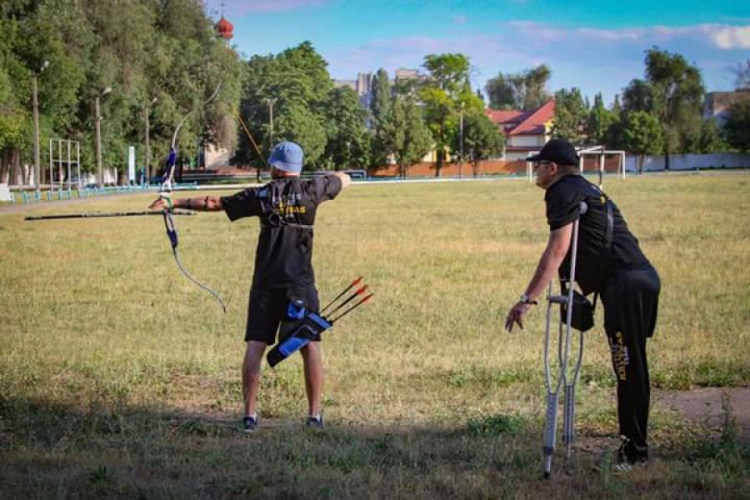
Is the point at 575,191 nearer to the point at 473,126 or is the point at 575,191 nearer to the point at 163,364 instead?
the point at 163,364

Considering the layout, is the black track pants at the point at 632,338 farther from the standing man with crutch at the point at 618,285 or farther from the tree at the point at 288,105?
the tree at the point at 288,105

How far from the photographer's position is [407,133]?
4739 inches

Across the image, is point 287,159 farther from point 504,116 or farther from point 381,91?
point 381,91

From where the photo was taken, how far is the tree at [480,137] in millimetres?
128750

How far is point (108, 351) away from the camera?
1117 cm

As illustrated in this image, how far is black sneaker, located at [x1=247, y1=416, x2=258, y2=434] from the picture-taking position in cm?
730

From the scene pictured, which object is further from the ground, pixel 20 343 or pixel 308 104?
pixel 308 104

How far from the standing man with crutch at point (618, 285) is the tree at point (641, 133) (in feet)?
404

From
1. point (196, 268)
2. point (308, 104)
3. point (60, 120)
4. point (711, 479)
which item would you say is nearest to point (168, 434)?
point (711, 479)

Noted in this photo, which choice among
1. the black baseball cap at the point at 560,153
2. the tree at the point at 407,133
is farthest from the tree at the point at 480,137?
the black baseball cap at the point at 560,153

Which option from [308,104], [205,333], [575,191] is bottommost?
[205,333]

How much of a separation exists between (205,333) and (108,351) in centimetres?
167

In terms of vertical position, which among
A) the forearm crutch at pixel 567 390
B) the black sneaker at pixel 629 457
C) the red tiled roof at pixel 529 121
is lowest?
the black sneaker at pixel 629 457

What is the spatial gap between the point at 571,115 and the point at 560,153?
13016 cm
